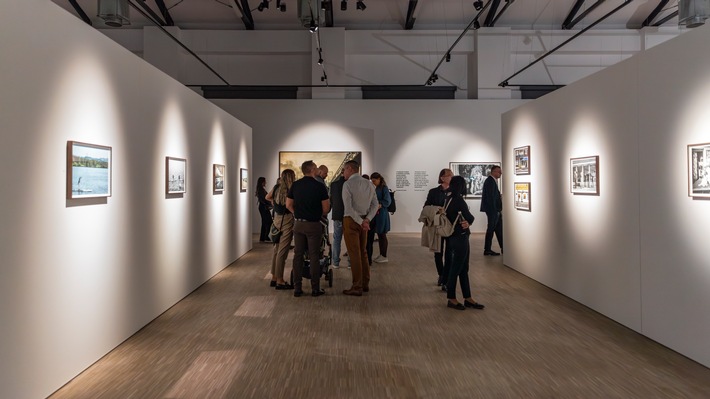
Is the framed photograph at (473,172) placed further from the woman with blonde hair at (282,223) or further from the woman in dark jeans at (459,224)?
the woman in dark jeans at (459,224)

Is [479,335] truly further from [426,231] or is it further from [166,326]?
[166,326]

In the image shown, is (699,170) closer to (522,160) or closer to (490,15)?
(522,160)

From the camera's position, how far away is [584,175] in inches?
237

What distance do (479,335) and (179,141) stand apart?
4.59 m

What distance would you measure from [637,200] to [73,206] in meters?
5.36

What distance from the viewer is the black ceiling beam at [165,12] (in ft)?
47.3

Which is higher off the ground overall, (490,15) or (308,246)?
(490,15)

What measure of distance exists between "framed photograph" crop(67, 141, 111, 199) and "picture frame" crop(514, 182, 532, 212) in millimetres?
6294

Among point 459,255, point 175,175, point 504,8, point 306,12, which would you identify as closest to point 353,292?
point 459,255

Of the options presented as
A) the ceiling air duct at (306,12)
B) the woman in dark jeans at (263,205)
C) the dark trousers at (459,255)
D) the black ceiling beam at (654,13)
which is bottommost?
the dark trousers at (459,255)

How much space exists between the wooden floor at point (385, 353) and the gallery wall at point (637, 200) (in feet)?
1.07

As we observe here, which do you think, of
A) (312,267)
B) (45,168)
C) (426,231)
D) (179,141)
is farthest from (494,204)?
(45,168)

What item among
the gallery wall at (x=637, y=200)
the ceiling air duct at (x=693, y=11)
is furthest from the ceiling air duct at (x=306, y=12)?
the ceiling air duct at (x=693, y=11)

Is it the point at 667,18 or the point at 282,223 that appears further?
the point at 667,18
